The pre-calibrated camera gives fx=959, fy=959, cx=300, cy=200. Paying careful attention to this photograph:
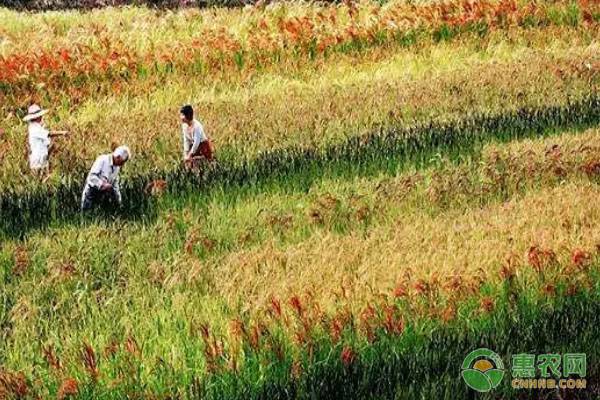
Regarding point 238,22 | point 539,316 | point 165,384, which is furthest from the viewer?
point 238,22

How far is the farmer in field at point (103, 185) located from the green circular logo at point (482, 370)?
11.9ft

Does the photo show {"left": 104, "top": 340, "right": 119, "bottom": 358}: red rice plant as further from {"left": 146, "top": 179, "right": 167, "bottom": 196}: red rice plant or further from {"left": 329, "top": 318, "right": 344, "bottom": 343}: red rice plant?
{"left": 146, "top": 179, "right": 167, "bottom": 196}: red rice plant

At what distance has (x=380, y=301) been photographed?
518cm

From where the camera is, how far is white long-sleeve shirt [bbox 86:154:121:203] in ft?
24.3

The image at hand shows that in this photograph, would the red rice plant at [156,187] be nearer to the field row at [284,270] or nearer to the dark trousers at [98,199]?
the field row at [284,270]

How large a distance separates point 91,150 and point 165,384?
5.06 m

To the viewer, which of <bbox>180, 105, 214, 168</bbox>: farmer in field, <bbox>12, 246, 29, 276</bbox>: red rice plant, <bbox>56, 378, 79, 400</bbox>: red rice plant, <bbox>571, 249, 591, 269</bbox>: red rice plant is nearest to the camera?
<bbox>56, 378, 79, 400</bbox>: red rice plant

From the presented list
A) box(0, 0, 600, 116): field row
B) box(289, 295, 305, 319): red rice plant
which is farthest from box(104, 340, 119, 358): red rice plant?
box(0, 0, 600, 116): field row

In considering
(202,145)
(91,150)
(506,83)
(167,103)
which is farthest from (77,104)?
(506,83)

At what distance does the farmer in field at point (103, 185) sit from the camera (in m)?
7.41

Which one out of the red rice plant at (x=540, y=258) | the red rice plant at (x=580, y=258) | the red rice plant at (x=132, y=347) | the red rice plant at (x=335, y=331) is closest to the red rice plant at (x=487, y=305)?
the red rice plant at (x=540, y=258)

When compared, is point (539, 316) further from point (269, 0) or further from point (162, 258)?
point (269, 0)

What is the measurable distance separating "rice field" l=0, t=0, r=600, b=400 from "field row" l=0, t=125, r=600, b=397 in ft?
0.07

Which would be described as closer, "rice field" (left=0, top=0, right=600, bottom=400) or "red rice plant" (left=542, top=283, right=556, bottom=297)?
"rice field" (left=0, top=0, right=600, bottom=400)
